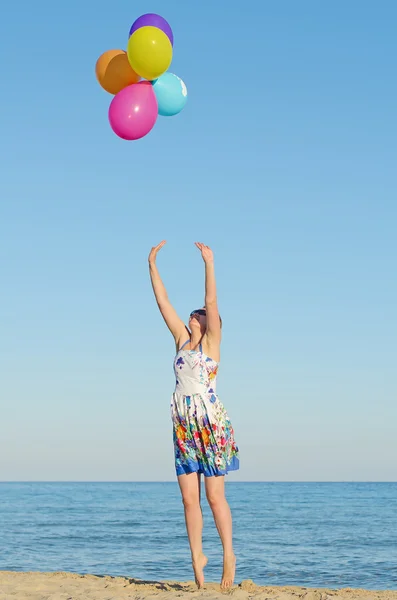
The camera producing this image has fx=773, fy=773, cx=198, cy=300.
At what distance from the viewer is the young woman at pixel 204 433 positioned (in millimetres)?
5777

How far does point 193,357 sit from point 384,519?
19.6m

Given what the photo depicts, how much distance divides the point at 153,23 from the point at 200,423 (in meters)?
3.54

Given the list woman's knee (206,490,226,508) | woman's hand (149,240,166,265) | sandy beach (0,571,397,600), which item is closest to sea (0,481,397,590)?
sandy beach (0,571,397,600)

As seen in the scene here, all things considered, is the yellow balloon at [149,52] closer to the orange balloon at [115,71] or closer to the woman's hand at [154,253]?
the orange balloon at [115,71]

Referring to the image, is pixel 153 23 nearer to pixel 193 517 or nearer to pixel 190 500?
pixel 190 500

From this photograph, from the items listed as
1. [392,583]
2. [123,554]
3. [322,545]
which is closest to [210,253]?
[392,583]

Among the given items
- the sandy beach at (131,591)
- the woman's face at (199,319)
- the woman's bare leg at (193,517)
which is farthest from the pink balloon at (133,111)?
the sandy beach at (131,591)

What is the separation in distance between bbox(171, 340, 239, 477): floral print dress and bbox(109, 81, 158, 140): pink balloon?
1957 millimetres

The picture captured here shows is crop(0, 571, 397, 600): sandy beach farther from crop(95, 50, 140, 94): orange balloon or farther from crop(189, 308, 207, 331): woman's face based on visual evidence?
crop(95, 50, 140, 94): orange balloon

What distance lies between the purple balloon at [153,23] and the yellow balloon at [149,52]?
24cm

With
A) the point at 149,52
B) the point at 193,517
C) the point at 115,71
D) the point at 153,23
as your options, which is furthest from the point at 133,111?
the point at 193,517

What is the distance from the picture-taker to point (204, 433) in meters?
5.79

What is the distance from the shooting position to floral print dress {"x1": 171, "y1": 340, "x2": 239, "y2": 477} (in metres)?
5.78

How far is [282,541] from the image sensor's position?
15289 millimetres
